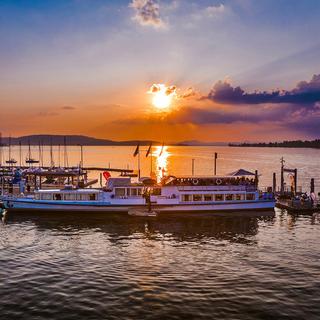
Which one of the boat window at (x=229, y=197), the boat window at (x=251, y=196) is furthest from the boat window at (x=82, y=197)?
the boat window at (x=251, y=196)

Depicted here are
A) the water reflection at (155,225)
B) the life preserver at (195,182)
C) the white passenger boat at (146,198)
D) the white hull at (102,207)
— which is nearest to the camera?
the water reflection at (155,225)

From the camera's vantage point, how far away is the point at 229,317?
24234mm

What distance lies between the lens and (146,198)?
197 feet

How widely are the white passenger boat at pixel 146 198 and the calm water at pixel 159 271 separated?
293 inches

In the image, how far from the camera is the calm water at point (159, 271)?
25266mm

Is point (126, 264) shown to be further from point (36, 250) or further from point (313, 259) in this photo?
point (313, 259)

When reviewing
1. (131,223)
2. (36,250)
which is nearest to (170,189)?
(131,223)

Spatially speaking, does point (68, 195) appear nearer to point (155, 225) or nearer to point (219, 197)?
point (155, 225)

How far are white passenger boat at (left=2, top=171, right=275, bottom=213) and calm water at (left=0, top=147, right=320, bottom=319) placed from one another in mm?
7432

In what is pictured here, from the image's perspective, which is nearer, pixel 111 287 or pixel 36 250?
pixel 111 287

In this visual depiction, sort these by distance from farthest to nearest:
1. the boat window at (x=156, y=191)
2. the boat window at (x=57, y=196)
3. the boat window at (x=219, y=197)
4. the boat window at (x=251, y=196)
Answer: the boat window at (x=251, y=196) < the boat window at (x=219, y=197) < the boat window at (x=57, y=196) < the boat window at (x=156, y=191)

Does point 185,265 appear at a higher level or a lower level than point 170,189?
lower

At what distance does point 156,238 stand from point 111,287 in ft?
55.4

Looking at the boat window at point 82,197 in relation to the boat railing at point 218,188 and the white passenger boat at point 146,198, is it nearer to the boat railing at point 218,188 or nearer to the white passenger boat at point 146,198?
the white passenger boat at point 146,198
